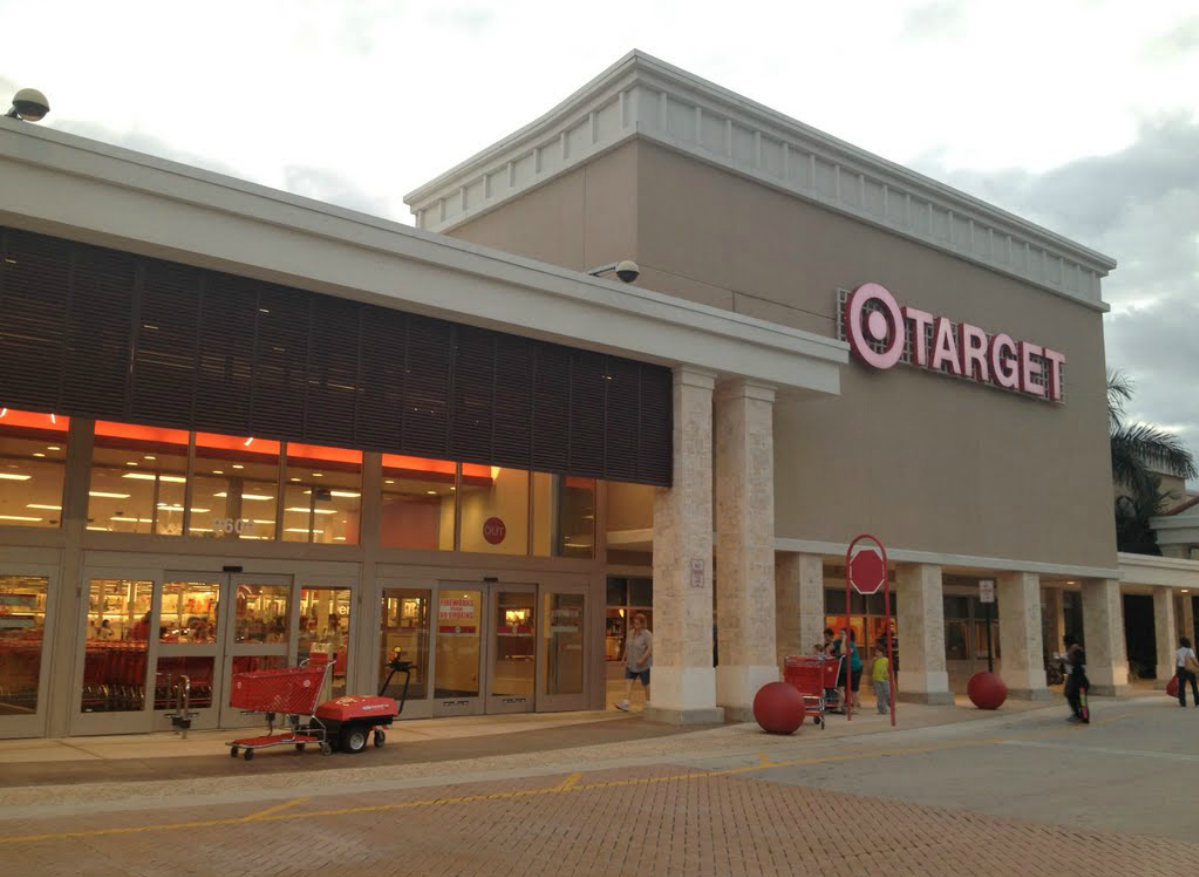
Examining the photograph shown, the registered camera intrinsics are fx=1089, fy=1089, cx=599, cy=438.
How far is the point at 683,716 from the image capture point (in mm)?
18438

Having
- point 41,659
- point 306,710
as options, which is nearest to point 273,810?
point 306,710

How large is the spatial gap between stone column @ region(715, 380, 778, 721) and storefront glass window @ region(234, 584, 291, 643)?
801cm

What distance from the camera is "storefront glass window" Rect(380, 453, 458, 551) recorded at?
19.0 meters

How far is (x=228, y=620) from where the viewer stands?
55.0ft

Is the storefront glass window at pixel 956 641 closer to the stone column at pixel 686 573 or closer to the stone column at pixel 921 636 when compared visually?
the stone column at pixel 921 636

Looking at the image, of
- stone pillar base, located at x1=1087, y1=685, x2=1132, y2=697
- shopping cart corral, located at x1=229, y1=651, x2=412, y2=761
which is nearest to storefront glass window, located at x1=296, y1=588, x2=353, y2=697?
shopping cart corral, located at x1=229, y1=651, x2=412, y2=761

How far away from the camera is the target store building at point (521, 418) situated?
14.4 metres

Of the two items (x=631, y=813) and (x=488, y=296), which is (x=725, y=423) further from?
(x=631, y=813)

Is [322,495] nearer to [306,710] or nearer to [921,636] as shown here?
[306,710]

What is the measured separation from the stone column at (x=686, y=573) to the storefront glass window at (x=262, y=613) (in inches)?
247

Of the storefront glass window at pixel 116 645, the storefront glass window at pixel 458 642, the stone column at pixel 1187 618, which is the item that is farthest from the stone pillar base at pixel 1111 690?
the storefront glass window at pixel 116 645

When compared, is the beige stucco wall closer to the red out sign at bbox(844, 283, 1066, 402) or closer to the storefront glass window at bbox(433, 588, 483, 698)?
the red out sign at bbox(844, 283, 1066, 402)

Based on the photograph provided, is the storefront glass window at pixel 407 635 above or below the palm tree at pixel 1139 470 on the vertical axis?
below

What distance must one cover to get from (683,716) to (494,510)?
17.0ft
